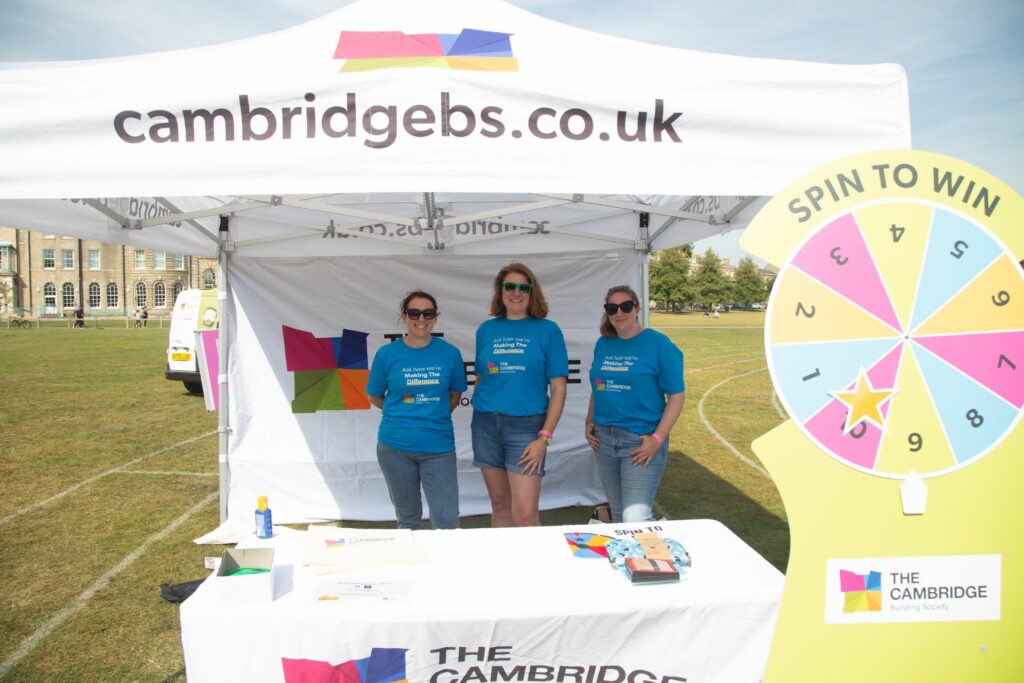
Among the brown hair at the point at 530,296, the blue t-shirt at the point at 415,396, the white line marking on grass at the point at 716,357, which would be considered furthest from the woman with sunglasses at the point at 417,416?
the white line marking on grass at the point at 716,357

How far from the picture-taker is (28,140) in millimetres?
2264

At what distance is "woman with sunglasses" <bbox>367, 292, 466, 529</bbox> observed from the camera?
3.21m

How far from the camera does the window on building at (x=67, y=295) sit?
201 feet

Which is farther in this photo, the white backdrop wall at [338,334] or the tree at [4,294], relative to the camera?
the tree at [4,294]

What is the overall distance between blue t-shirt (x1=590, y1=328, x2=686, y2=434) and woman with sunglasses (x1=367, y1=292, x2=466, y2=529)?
0.82 meters

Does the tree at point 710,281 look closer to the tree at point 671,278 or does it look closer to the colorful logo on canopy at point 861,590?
the tree at point 671,278

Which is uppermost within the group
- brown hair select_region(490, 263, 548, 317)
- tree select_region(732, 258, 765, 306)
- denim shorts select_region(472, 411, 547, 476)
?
tree select_region(732, 258, 765, 306)

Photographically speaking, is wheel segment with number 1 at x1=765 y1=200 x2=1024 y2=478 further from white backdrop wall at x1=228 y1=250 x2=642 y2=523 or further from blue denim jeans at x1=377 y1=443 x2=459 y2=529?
white backdrop wall at x1=228 y1=250 x2=642 y2=523

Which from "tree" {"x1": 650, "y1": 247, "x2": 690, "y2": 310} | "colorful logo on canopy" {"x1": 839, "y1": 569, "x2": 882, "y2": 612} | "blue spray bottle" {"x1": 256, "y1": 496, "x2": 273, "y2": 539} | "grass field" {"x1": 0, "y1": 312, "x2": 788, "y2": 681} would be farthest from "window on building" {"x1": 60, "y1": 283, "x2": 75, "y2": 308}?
"colorful logo on canopy" {"x1": 839, "y1": 569, "x2": 882, "y2": 612}

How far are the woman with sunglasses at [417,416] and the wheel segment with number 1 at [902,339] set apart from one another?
1.65 metres

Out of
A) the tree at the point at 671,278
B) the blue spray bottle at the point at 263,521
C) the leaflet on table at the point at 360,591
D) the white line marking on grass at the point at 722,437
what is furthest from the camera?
the tree at the point at 671,278

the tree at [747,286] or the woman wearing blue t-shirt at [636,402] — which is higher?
the tree at [747,286]

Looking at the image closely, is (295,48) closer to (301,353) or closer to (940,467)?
(940,467)

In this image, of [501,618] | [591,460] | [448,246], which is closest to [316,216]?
[448,246]
